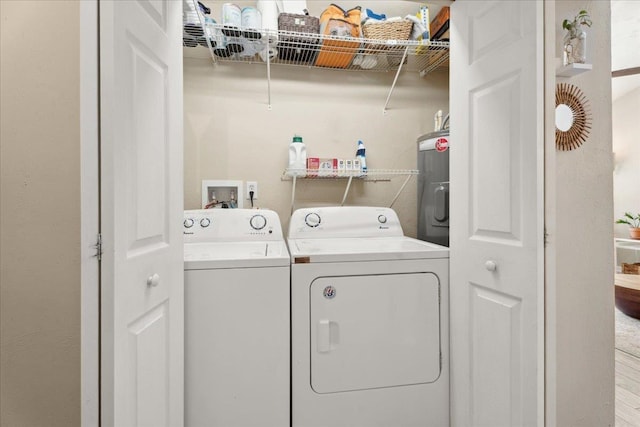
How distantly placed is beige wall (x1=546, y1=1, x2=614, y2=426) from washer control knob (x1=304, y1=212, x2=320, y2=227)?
1.22 meters

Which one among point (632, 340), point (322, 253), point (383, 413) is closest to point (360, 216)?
point (322, 253)

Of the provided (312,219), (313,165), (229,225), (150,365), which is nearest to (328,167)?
(313,165)

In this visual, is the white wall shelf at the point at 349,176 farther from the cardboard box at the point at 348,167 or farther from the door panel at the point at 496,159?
the door panel at the point at 496,159

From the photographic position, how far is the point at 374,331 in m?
1.45

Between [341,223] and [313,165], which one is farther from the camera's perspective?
[313,165]

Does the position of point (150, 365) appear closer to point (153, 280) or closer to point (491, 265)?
point (153, 280)

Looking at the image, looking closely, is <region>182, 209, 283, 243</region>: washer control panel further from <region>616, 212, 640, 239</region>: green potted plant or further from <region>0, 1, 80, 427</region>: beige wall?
<region>616, 212, 640, 239</region>: green potted plant

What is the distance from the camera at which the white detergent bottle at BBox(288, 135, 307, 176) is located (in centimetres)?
213

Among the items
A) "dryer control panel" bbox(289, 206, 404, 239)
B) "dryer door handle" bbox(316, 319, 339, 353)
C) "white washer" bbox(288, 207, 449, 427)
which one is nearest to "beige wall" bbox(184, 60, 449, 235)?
"dryer control panel" bbox(289, 206, 404, 239)

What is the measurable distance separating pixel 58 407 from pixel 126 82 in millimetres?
1003

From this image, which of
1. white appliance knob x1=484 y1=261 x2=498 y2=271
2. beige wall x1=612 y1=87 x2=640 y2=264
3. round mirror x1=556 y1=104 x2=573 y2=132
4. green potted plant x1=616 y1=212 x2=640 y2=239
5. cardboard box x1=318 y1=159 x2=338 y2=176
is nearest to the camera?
white appliance knob x1=484 y1=261 x2=498 y2=271

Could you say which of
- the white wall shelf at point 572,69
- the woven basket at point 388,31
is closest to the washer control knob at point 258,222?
the woven basket at point 388,31

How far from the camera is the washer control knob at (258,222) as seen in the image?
6.17ft

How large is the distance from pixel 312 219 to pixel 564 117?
1350 millimetres
